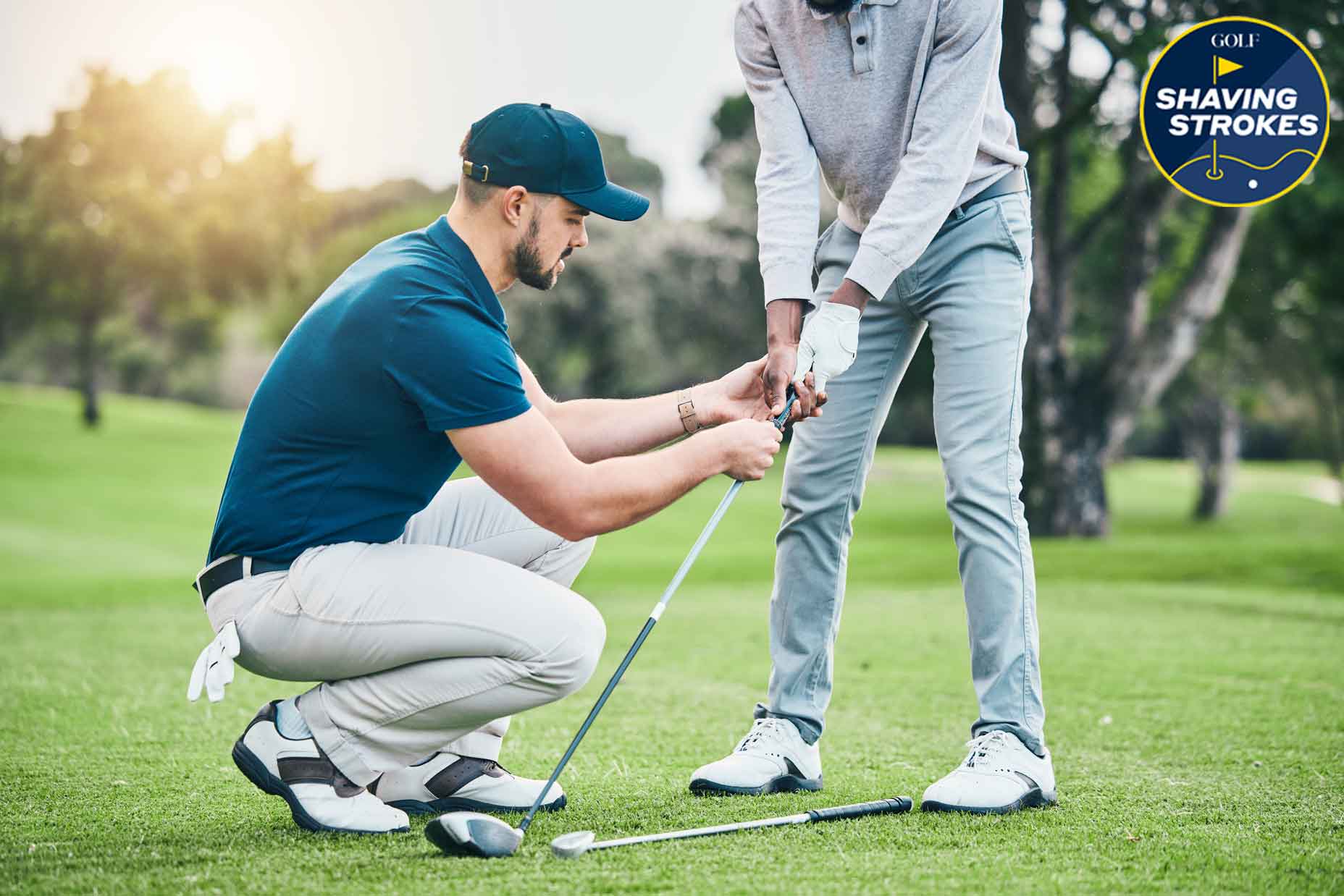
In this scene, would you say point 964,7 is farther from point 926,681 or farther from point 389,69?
point 389,69

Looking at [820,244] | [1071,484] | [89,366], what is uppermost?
[820,244]

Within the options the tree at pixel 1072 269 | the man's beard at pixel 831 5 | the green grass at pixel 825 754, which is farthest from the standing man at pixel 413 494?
the tree at pixel 1072 269

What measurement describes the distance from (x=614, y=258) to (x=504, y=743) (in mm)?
28022

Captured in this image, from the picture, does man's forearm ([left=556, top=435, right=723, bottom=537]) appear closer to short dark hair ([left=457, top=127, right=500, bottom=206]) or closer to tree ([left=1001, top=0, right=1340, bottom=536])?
→ short dark hair ([left=457, top=127, right=500, bottom=206])

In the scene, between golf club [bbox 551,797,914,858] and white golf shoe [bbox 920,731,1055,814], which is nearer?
golf club [bbox 551,797,914,858]

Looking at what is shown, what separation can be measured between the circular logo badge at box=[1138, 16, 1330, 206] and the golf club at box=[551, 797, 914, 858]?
887 centimetres

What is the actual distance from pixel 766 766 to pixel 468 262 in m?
1.45

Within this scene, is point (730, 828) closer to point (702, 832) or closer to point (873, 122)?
point (702, 832)

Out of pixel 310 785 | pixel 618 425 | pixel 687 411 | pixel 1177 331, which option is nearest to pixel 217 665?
pixel 310 785

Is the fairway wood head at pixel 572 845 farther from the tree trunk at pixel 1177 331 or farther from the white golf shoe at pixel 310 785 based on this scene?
the tree trunk at pixel 1177 331

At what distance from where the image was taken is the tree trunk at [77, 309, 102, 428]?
32031 millimetres

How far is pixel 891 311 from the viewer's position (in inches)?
138

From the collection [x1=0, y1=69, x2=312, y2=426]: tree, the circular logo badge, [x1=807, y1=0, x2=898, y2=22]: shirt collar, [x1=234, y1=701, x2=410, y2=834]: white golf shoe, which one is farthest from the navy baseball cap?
[x1=0, y1=69, x2=312, y2=426]: tree

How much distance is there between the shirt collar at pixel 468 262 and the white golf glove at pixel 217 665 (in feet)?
2.94
